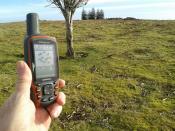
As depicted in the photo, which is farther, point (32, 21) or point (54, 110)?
point (54, 110)

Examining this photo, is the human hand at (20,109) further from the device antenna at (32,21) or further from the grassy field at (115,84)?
the grassy field at (115,84)

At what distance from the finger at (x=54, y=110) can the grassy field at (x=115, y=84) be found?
32.2 ft

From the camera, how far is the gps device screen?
17.3ft

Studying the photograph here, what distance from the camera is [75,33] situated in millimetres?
43344

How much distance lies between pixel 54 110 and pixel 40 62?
2.32 ft

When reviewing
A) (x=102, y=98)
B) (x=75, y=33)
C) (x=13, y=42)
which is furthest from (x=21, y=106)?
(x=75, y=33)

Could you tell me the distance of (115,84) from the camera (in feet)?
67.0

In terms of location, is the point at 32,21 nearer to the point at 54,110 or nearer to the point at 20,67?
the point at 20,67

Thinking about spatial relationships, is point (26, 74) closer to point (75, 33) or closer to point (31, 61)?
point (31, 61)

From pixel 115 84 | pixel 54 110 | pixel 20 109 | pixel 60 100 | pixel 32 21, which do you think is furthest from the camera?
pixel 115 84

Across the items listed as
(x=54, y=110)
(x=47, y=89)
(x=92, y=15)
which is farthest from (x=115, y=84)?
(x=92, y=15)

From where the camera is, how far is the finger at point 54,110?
5.17 metres

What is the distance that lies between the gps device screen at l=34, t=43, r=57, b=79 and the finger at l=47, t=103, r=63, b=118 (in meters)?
0.46

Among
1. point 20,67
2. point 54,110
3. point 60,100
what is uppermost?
point 20,67
